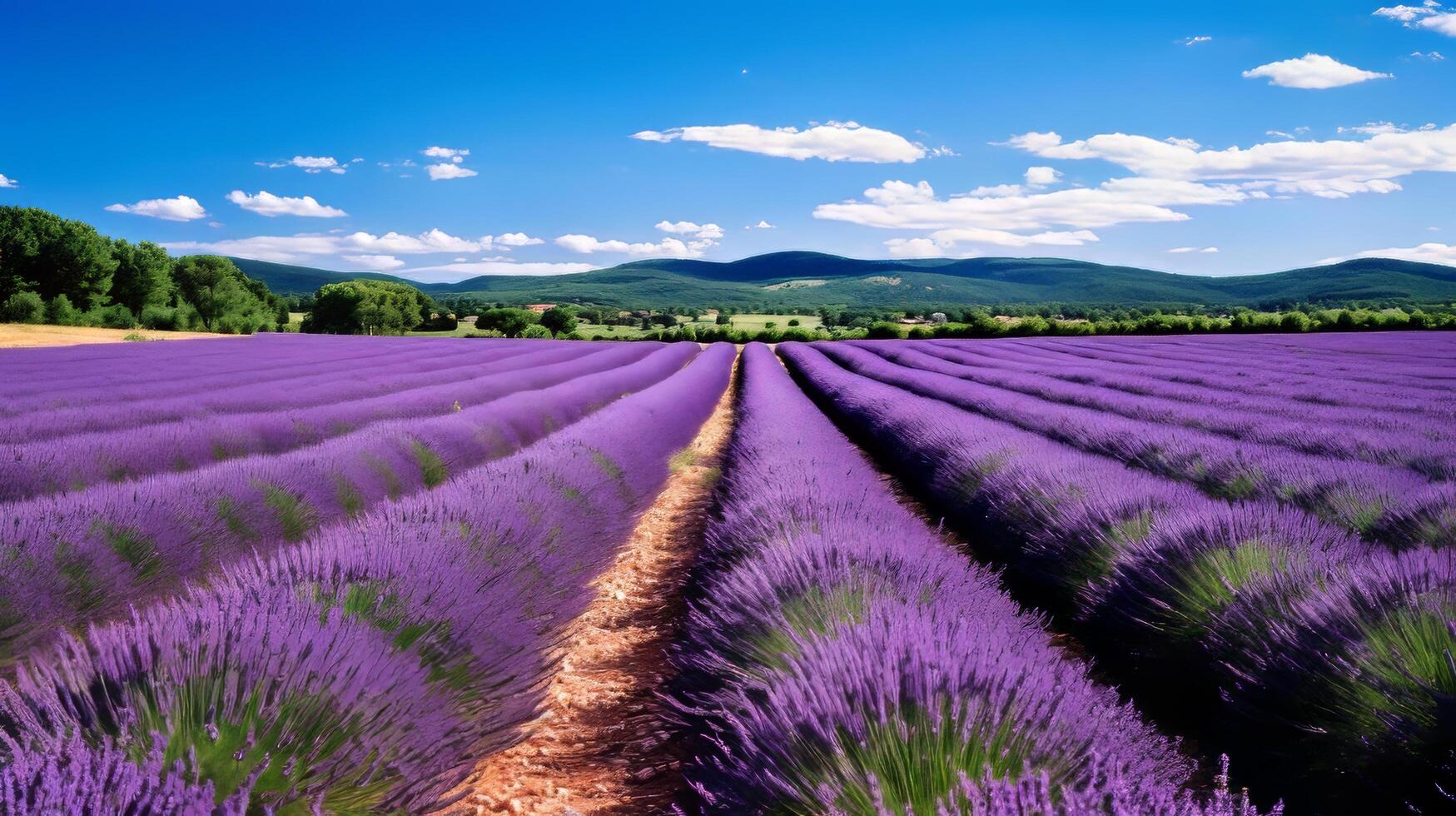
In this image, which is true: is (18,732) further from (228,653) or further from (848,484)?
(848,484)

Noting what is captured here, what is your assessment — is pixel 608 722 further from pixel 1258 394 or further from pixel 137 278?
pixel 137 278

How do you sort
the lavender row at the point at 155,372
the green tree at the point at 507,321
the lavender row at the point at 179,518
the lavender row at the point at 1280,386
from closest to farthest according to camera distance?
the lavender row at the point at 179,518 < the lavender row at the point at 1280,386 < the lavender row at the point at 155,372 < the green tree at the point at 507,321

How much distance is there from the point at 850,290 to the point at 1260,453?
12942cm

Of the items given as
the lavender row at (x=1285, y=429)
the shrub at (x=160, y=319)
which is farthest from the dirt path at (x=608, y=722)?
the shrub at (x=160, y=319)

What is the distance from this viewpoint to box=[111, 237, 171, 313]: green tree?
133 feet

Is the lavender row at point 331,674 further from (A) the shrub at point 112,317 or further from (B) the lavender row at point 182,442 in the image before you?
(A) the shrub at point 112,317

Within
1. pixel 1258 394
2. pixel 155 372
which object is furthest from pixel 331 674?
pixel 155 372

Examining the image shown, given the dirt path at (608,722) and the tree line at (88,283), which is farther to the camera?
the tree line at (88,283)

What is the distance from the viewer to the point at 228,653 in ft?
4.77

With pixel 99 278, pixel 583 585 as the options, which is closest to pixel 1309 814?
pixel 583 585

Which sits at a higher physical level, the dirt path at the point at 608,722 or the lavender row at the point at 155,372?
the lavender row at the point at 155,372

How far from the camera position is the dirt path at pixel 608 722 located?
6.58ft

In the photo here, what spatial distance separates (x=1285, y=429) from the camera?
545cm

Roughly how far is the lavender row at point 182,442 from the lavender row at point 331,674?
2.41 m
